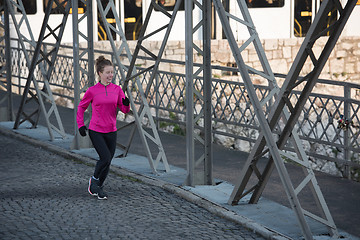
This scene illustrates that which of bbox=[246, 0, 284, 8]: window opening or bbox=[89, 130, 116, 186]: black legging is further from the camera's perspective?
bbox=[246, 0, 284, 8]: window opening

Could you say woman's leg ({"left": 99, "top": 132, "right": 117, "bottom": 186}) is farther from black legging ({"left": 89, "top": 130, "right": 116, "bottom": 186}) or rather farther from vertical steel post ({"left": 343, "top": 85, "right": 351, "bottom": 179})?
vertical steel post ({"left": 343, "top": 85, "right": 351, "bottom": 179})

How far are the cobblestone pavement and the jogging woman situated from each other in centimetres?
47

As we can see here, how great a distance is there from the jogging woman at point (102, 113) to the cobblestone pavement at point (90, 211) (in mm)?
466

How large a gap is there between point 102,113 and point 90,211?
1.15 metres

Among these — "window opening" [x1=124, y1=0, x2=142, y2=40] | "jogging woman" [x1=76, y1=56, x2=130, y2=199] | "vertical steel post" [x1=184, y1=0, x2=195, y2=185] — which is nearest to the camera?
"jogging woman" [x1=76, y1=56, x2=130, y2=199]

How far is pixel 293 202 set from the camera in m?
6.96

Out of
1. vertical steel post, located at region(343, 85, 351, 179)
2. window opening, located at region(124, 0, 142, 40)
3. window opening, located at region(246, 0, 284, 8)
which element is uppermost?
window opening, located at region(246, 0, 284, 8)

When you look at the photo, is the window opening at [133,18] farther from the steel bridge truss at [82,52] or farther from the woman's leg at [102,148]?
the woman's leg at [102,148]

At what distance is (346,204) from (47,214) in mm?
3274

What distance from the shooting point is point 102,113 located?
28.0 ft

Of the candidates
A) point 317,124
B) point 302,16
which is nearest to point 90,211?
point 317,124

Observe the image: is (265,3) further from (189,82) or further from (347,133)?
(189,82)

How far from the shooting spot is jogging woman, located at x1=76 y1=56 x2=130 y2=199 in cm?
852

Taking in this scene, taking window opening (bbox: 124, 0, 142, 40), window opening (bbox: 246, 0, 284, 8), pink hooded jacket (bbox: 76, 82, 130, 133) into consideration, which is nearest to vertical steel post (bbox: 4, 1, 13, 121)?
pink hooded jacket (bbox: 76, 82, 130, 133)
